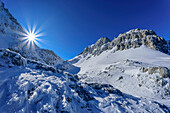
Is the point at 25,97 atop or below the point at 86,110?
atop

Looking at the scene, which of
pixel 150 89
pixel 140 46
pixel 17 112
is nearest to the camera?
pixel 17 112

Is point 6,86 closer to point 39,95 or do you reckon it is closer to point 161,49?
point 39,95

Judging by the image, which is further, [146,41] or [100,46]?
[100,46]

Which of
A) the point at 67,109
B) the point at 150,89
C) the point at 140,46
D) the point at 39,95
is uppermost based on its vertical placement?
the point at 140,46

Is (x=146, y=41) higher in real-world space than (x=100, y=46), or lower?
lower

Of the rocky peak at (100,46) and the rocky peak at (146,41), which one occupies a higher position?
the rocky peak at (100,46)

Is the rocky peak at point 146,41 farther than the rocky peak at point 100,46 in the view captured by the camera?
No

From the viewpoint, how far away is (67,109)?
Answer: 4.99 metres

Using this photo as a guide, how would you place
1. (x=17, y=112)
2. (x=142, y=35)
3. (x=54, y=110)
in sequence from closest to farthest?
(x=17, y=112) → (x=54, y=110) → (x=142, y=35)

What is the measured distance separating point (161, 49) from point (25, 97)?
6175cm

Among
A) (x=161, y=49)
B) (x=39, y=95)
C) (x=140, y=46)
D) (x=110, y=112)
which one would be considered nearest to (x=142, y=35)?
(x=140, y=46)

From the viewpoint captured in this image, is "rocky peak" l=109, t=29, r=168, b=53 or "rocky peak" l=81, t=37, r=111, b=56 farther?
"rocky peak" l=81, t=37, r=111, b=56

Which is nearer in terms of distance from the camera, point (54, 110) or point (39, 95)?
point (54, 110)

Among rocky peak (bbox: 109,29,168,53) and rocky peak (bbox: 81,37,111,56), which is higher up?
rocky peak (bbox: 81,37,111,56)
